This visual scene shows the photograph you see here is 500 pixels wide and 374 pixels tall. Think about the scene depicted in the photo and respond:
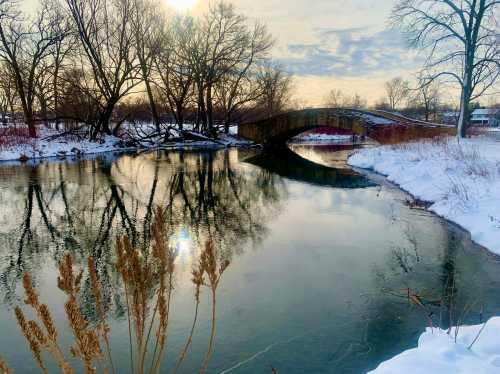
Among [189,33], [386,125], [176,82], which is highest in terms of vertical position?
[189,33]

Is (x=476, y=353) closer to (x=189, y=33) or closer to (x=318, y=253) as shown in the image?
(x=318, y=253)

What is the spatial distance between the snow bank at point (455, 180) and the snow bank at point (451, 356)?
3605 millimetres

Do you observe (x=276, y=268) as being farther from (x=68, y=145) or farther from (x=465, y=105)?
(x=68, y=145)

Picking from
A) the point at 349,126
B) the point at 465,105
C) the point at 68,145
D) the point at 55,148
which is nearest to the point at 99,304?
the point at 465,105

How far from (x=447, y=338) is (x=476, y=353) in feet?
0.89

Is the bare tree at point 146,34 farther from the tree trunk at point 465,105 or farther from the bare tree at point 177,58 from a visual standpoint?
the tree trunk at point 465,105

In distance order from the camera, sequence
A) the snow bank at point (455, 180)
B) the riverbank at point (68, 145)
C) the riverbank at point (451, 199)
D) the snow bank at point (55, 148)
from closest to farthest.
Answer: the riverbank at point (451, 199), the snow bank at point (455, 180), the snow bank at point (55, 148), the riverbank at point (68, 145)

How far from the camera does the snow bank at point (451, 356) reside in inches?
119

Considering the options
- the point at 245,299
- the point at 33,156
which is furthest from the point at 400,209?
the point at 33,156

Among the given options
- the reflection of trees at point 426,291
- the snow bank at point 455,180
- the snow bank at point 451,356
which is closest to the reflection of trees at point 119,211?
the reflection of trees at point 426,291

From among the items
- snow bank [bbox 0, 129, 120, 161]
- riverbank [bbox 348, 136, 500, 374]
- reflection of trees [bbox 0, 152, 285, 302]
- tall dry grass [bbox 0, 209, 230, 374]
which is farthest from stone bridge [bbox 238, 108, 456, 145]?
tall dry grass [bbox 0, 209, 230, 374]

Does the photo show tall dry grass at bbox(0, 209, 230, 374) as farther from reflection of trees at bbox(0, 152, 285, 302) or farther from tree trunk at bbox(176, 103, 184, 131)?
tree trunk at bbox(176, 103, 184, 131)

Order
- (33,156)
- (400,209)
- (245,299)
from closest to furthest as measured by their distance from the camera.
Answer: (245,299) < (400,209) < (33,156)

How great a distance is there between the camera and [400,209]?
9.97 meters
